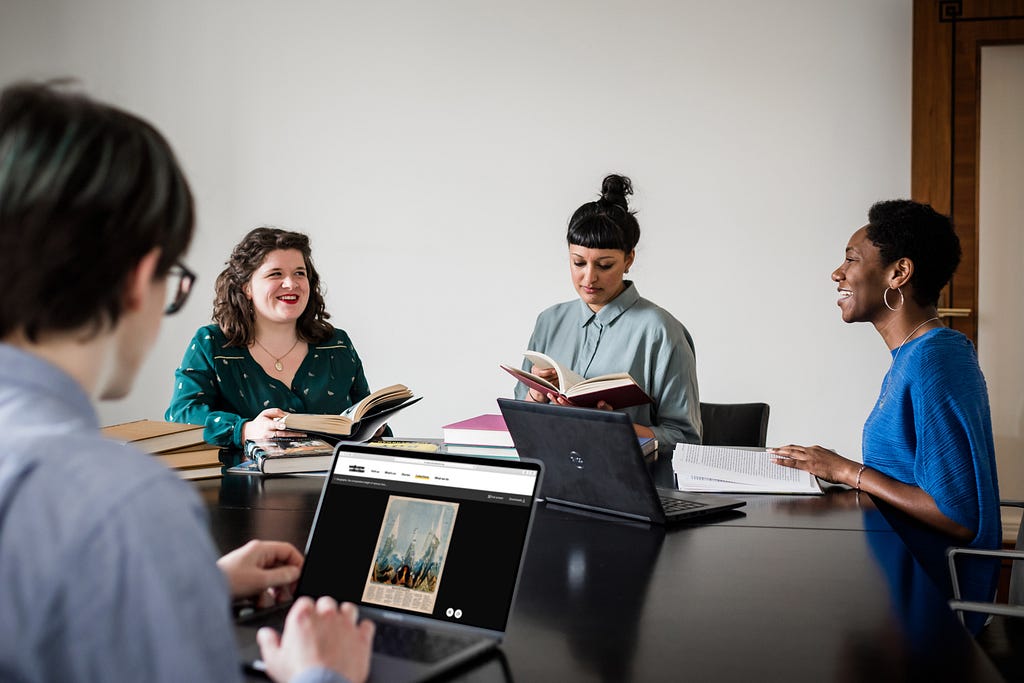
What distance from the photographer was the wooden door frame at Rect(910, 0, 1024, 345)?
3.58m

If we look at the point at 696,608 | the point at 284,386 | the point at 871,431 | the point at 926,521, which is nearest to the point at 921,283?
the point at 871,431

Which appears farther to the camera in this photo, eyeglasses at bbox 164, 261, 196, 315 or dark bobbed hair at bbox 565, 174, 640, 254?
dark bobbed hair at bbox 565, 174, 640, 254

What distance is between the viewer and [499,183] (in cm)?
412

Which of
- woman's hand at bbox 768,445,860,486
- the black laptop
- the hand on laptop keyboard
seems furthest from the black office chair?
the hand on laptop keyboard

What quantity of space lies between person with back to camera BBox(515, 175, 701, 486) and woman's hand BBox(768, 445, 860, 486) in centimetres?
70

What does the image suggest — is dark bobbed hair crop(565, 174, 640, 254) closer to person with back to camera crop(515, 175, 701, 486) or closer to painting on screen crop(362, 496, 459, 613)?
person with back to camera crop(515, 175, 701, 486)

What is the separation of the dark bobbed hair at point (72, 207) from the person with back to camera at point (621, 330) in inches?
84.5

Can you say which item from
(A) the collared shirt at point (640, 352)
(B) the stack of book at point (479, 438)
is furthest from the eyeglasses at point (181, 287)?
(A) the collared shirt at point (640, 352)

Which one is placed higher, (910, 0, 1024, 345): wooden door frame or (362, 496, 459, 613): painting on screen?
(910, 0, 1024, 345): wooden door frame

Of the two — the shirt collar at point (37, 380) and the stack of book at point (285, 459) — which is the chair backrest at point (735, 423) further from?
the shirt collar at point (37, 380)

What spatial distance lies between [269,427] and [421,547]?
1270mm

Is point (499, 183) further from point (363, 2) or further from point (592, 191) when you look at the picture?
point (363, 2)

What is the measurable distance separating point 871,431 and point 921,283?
14.1 inches

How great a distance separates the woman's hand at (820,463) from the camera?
1.88 metres
